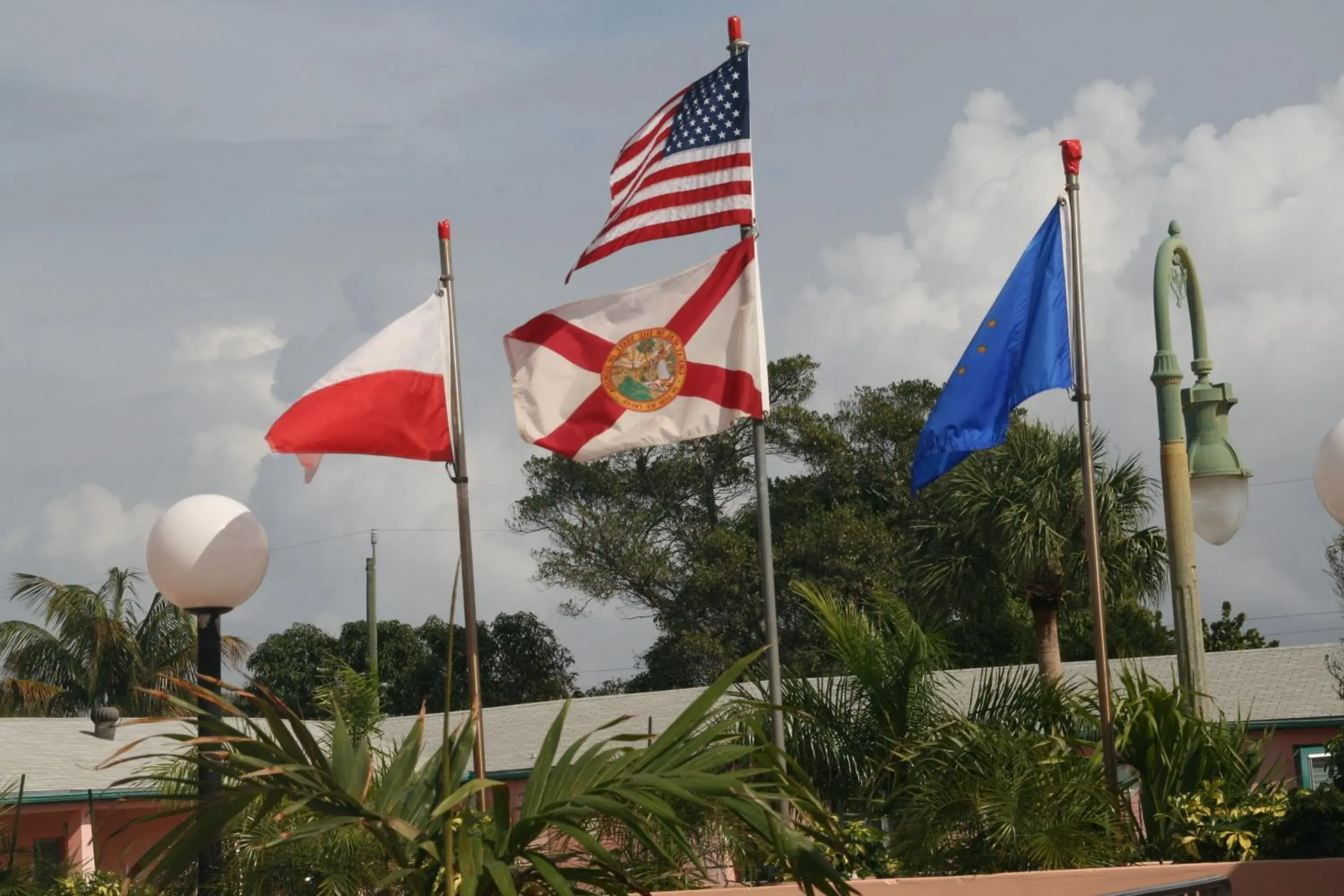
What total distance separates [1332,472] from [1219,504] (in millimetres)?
829

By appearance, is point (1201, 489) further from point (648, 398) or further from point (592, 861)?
point (592, 861)

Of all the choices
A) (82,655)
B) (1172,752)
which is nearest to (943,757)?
(1172,752)

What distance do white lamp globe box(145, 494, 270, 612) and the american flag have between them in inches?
A: 113

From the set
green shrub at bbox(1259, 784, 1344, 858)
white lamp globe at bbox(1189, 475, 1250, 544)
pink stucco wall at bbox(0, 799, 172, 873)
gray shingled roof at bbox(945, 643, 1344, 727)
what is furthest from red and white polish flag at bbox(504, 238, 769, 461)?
pink stucco wall at bbox(0, 799, 172, 873)

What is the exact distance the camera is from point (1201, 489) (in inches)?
418

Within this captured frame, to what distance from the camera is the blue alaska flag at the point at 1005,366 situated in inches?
440

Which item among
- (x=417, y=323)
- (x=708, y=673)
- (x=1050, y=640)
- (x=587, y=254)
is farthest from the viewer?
(x=708, y=673)

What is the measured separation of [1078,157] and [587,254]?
3.51 m

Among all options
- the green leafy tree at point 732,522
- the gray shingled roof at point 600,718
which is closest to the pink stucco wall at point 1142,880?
the gray shingled roof at point 600,718

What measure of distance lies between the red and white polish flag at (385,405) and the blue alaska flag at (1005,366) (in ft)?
10.8

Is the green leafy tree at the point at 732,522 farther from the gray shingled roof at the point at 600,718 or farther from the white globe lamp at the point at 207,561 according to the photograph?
the white globe lamp at the point at 207,561

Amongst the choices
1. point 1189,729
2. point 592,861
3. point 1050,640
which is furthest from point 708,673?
point 592,861

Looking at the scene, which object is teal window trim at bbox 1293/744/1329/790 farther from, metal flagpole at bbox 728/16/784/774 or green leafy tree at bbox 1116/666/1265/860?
metal flagpole at bbox 728/16/784/774

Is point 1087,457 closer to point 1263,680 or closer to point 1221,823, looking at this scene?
point 1221,823
